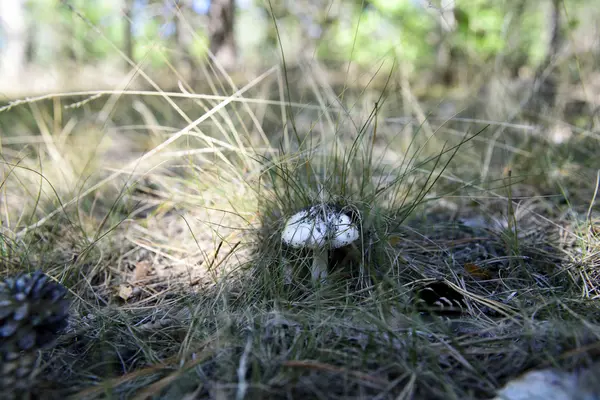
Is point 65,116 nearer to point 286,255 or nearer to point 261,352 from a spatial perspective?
point 286,255

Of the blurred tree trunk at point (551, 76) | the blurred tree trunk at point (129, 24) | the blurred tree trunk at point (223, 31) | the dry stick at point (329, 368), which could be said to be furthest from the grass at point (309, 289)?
the blurred tree trunk at point (223, 31)

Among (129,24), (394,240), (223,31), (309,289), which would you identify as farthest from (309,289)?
(223,31)

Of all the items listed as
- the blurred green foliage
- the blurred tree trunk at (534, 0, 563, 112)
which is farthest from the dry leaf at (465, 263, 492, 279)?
Answer: the blurred tree trunk at (534, 0, 563, 112)

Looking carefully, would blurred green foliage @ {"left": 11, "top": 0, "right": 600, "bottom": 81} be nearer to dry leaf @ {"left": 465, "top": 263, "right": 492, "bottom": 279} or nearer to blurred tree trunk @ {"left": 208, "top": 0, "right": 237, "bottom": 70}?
blurred tree trunk @ {"left": 208, "top": 0, "right": 237, "bottom": 70}

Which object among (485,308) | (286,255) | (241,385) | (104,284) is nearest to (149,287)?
(104,284)

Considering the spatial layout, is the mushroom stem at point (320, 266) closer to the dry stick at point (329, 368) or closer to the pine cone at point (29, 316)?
the dry stick at point (329, 368)
